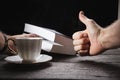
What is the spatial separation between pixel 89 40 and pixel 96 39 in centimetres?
7

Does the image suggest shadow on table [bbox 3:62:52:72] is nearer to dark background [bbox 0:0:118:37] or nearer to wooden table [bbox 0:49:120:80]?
wooden table [bbox 0:49:120:80]

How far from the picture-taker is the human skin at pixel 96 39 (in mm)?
677

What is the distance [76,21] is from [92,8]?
167mm

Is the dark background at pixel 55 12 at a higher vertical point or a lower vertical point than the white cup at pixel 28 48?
higher

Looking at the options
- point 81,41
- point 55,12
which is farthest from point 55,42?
point 55,12

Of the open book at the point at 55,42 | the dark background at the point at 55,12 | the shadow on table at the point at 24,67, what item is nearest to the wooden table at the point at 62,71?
the shadow on table at the point at 24,67

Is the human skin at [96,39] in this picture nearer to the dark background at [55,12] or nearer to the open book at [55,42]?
the open book at [55,42]

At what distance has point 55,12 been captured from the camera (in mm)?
1770

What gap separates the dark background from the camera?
5.78 ft

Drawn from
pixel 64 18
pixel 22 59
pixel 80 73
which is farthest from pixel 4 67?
pixel 64 18

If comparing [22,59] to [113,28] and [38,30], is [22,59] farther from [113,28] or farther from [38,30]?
[113,28]

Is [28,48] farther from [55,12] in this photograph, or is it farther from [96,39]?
[55,12]

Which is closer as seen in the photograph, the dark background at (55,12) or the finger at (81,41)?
the finger at (81,41)

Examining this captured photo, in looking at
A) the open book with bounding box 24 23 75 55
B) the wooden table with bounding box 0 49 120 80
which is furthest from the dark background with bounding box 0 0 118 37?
the wooden table with bounding box 0 49 120 80
